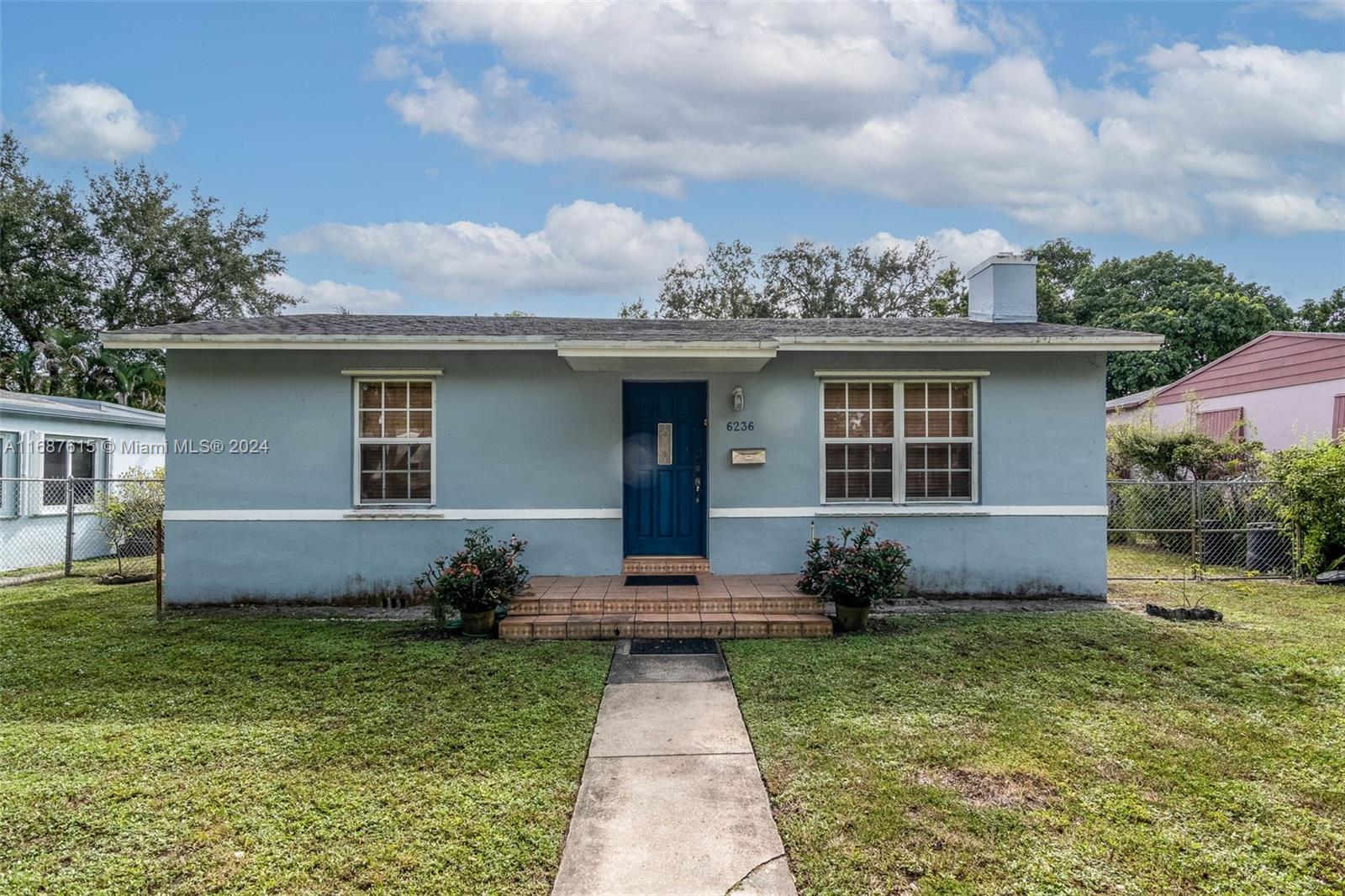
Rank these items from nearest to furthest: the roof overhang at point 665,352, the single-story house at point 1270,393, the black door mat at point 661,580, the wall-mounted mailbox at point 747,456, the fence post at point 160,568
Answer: the roof overhang at point 665,352, the fence post at point 160,568, the black door mat at point 661,580, the wall-mounted mailbox at point 747,456, the single-story house at point 1270,393

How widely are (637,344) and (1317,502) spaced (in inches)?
362

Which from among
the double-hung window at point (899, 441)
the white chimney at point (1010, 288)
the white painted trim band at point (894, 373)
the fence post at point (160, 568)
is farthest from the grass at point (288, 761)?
the white chimney at point (1010, 288)

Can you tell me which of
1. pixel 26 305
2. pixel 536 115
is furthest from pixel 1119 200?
pixel 26 305

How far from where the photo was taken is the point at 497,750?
370 centimetres

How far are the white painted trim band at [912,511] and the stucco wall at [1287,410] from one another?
6.71 m

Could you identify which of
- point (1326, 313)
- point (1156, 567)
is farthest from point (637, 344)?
point (1326, 313)

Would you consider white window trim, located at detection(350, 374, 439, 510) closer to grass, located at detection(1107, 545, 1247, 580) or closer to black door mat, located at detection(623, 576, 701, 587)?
black door mat, located at detection(623, 576, 701, 587)

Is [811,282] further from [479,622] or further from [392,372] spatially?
[479,622]

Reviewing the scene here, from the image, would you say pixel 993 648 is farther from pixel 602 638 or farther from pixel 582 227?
pixel 582 227

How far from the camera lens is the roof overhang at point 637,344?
6582mm

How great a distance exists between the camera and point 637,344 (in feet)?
21.4

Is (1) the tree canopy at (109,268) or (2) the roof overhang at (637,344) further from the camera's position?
(1) the tree canopy at (109,268)

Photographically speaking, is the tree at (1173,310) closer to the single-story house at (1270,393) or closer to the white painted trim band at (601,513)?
the single-story house at (1270,393)

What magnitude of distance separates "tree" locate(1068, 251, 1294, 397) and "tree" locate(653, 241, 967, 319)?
21.5 ft
